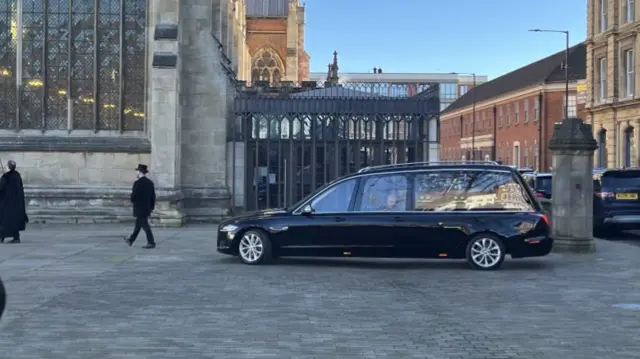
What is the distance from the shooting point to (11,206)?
15.8 meters

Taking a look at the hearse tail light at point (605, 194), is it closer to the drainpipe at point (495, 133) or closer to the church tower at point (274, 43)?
the church tower at point (274, 43)

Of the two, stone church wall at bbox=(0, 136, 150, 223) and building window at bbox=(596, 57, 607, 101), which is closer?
stone church wall at bbox=(0, 136, 150, 223)

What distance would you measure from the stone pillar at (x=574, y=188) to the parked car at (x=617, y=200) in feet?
14.4

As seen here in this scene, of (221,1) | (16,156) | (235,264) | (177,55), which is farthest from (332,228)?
(221,1)

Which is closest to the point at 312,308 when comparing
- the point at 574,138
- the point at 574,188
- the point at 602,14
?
the point at 574,188

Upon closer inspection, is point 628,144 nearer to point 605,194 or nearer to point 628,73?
point 628,73

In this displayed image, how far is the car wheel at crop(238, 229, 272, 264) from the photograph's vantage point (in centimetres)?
1271

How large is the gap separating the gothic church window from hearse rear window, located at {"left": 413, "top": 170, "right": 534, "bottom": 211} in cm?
3621

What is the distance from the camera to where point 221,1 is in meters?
24.8

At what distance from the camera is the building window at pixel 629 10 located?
43.2 metres

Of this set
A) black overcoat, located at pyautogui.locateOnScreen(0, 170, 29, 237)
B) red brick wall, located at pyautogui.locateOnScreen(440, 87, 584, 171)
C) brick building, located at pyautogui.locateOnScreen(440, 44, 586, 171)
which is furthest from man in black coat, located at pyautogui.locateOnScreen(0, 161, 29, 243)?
brick building, located at pyautogui.locateOnScreen(440, 44, 586, 171)

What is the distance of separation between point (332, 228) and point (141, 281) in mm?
3141

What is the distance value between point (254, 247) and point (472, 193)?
3.52 metres

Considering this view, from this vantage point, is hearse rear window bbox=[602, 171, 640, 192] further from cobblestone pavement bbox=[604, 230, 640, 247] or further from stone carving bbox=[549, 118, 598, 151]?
stone carving bbox=[549, 118, 598, 151]
